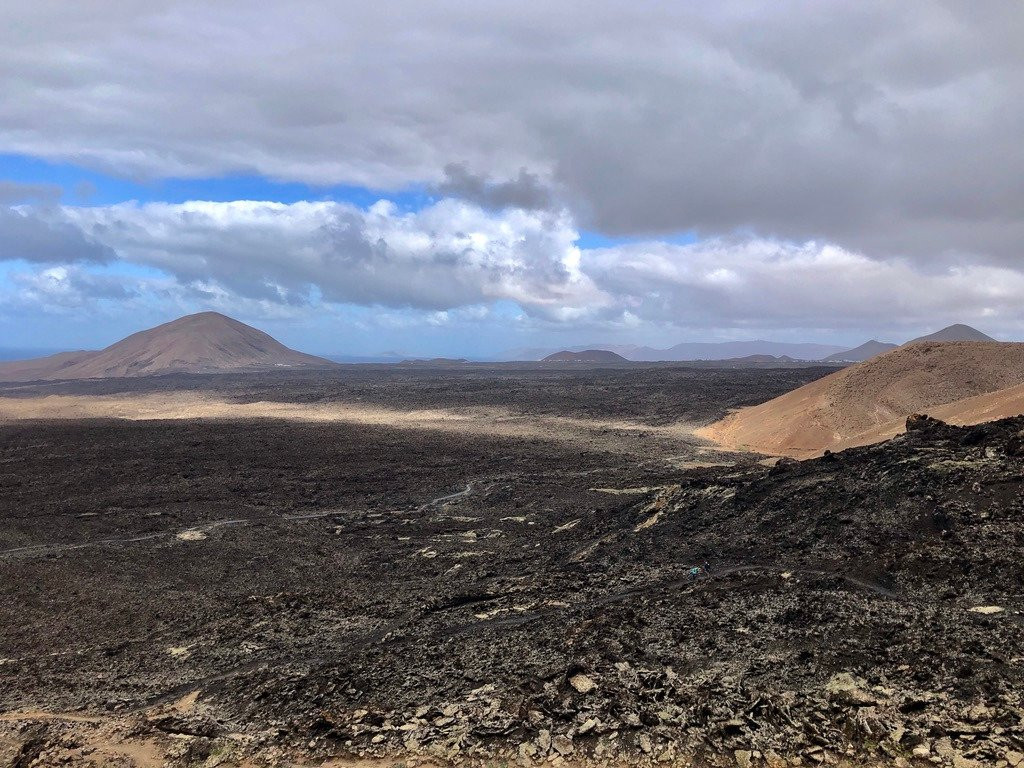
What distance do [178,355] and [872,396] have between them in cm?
13655

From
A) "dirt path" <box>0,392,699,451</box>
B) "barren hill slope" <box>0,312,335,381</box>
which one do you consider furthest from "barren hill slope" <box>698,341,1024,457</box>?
"barren hill slope" <box>0,312,335,381</box>

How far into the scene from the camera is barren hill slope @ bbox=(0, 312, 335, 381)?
132250 mm

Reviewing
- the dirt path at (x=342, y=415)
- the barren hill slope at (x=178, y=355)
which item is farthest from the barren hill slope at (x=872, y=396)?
the barren hill slope at (x=178, y=355)

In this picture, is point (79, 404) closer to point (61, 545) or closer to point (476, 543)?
point (61, 545)

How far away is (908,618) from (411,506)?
1597 cm

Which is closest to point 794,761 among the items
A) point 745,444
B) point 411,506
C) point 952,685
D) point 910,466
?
point 952,685

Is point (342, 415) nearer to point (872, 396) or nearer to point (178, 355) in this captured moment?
point (872, 396)

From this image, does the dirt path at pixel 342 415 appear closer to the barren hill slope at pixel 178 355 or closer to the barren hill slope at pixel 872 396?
the barren hill slope at pixel 872 396

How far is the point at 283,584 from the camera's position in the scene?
1507cm

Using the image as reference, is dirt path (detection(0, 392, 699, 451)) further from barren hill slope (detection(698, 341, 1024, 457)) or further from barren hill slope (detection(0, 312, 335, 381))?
barren hill slope (detection(0, 312, 335, 381))

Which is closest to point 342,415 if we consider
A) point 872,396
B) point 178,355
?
point 872,396

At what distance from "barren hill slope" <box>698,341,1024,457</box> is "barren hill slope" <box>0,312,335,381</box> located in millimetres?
115829

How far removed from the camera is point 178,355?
5546 inches

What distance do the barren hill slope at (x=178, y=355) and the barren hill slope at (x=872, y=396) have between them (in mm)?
115829
